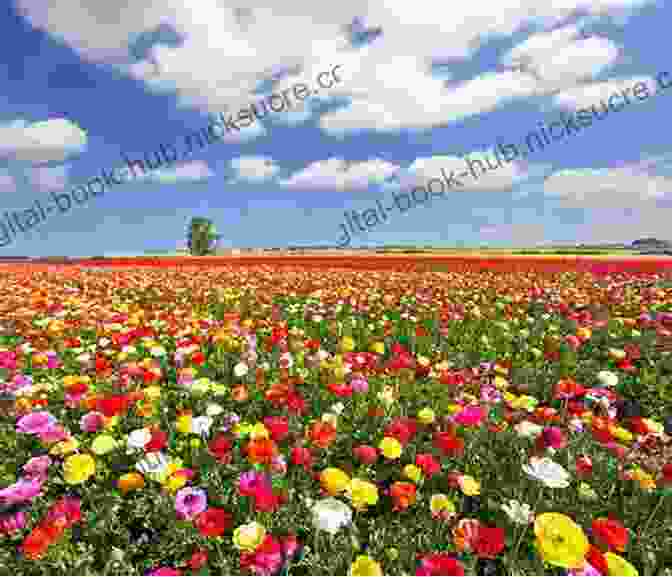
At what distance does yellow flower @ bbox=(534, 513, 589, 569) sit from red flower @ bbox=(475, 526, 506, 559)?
0.56 ft

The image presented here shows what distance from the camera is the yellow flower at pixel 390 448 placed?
2.39m

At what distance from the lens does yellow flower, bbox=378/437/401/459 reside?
94.0 inches

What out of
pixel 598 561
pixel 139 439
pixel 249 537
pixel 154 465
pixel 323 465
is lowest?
pixel 323 465

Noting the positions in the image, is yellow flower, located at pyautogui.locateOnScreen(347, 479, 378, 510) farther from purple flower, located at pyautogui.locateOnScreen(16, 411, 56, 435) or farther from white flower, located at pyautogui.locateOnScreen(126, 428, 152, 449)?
purple flower, located at pyautogui.locateOnScreen(16, 411, 56, 435)

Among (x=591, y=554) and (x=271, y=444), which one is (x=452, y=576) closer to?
(x=591, y=554)

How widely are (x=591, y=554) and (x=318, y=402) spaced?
2.26 m

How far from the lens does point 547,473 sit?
1923mm

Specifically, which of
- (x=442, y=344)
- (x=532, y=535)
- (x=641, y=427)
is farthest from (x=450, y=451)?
(x=442, y=344)

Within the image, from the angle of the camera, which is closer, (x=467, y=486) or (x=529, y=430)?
(x=467, y=486)

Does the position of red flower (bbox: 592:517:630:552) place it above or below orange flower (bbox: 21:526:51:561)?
below

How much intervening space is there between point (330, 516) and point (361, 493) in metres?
0.22

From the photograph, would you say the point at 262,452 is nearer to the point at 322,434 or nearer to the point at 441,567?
the point at 322,434

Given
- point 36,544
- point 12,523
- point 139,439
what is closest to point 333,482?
point 139,439

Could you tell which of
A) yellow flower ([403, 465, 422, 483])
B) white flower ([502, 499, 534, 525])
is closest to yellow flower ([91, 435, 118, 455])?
yellow flower ([403, 465, 422, 483])
